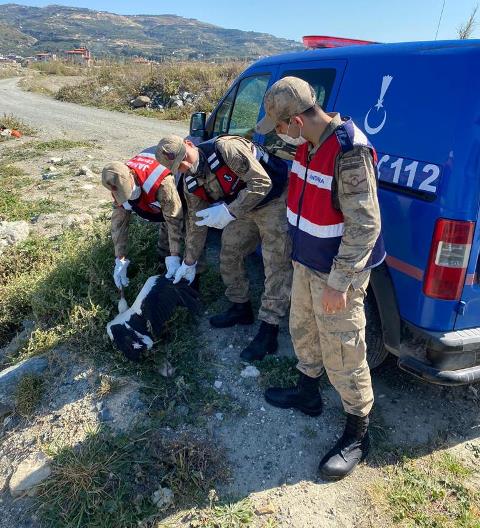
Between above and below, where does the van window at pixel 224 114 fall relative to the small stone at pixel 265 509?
above

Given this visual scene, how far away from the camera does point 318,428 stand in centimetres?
263

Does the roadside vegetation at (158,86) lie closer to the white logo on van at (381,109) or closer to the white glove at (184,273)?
the white glove at (184,273)

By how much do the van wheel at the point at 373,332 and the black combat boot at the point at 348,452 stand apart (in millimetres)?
472

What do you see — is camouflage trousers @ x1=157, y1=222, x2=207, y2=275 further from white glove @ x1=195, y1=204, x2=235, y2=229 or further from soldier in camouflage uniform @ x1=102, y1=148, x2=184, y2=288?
white glove @ x1=195, y1=204, x2=235, y2=229

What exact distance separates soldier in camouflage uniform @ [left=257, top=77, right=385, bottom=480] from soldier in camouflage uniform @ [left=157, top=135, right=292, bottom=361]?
633 mm

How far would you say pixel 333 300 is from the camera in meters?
2.00

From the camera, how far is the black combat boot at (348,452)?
231cm

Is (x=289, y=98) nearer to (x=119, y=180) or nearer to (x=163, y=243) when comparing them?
(x=119, y=180)

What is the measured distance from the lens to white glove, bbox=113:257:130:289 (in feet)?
11.6

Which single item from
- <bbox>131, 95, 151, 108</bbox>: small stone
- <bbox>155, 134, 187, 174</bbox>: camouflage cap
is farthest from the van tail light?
<bbox>131, 95, 151, 108</bbox>: small stone

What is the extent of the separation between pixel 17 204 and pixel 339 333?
18.3ft

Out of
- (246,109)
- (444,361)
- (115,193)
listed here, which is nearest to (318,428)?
(444,361)

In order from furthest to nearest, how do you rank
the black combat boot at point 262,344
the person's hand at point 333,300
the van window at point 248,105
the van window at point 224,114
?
the van window at point 224,114 → the van window at point 248,105 → the black combat boot at point 262,344 → the person's hand at point 333,300

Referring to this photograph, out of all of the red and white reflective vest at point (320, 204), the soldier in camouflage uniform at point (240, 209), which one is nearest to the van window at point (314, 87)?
the soldier in camouflage uniform at point (240, 209)
